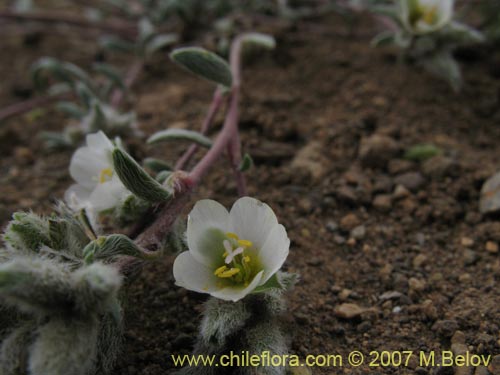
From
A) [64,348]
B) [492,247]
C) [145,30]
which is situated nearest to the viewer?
[64,348]

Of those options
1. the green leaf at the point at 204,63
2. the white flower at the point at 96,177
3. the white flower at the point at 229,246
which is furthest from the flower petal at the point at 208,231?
the green leaf at the point at 204,63

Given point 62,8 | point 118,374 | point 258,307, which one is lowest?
point 62,8

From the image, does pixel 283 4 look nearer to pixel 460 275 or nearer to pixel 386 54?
pixel 386 54

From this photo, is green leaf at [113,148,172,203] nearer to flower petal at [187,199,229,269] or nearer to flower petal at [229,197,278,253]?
flower petal at [187,199,229,269]

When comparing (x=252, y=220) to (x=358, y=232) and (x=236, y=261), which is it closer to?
(x=236, y=261)

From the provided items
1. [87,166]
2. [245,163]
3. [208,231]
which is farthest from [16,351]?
[245,163]

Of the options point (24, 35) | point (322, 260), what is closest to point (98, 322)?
point (322, 260)

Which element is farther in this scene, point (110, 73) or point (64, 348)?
point (110, 73)
